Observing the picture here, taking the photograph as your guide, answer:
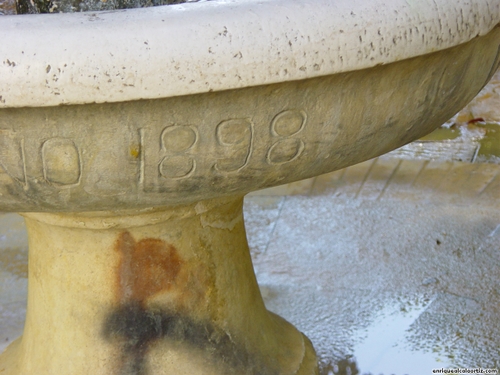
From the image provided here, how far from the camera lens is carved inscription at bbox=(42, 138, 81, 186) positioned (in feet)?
1.94

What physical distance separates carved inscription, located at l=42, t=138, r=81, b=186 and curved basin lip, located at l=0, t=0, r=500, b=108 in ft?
0.17

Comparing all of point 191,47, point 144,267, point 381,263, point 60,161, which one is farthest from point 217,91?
point 381,263

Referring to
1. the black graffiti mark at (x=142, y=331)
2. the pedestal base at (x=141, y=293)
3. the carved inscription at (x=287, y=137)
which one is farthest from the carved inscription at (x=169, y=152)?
the black graffiti mark at (x=142, y=331)

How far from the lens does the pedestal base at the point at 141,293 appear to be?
966 millimetres

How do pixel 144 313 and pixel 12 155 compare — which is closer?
pixel 12 155

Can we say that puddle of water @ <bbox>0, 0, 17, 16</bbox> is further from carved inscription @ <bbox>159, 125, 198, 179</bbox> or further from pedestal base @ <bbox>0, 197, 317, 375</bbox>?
carved inscription @ <bbox>159, 125, 198, 179</bbox>

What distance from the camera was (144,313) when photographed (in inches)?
39.4

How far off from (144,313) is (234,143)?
46cm

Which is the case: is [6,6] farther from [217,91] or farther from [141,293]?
[217,91]

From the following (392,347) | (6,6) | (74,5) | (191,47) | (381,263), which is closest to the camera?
(191,47)

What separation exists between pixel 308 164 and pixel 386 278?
0.98m

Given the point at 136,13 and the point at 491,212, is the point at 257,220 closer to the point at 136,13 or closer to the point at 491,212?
the point at 491,212

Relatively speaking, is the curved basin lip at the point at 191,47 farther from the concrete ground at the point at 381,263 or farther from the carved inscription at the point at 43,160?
the concrete ground at the point at 381,263

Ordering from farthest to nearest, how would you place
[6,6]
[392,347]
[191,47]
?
[6,6] < [392,347] < [191,47]
